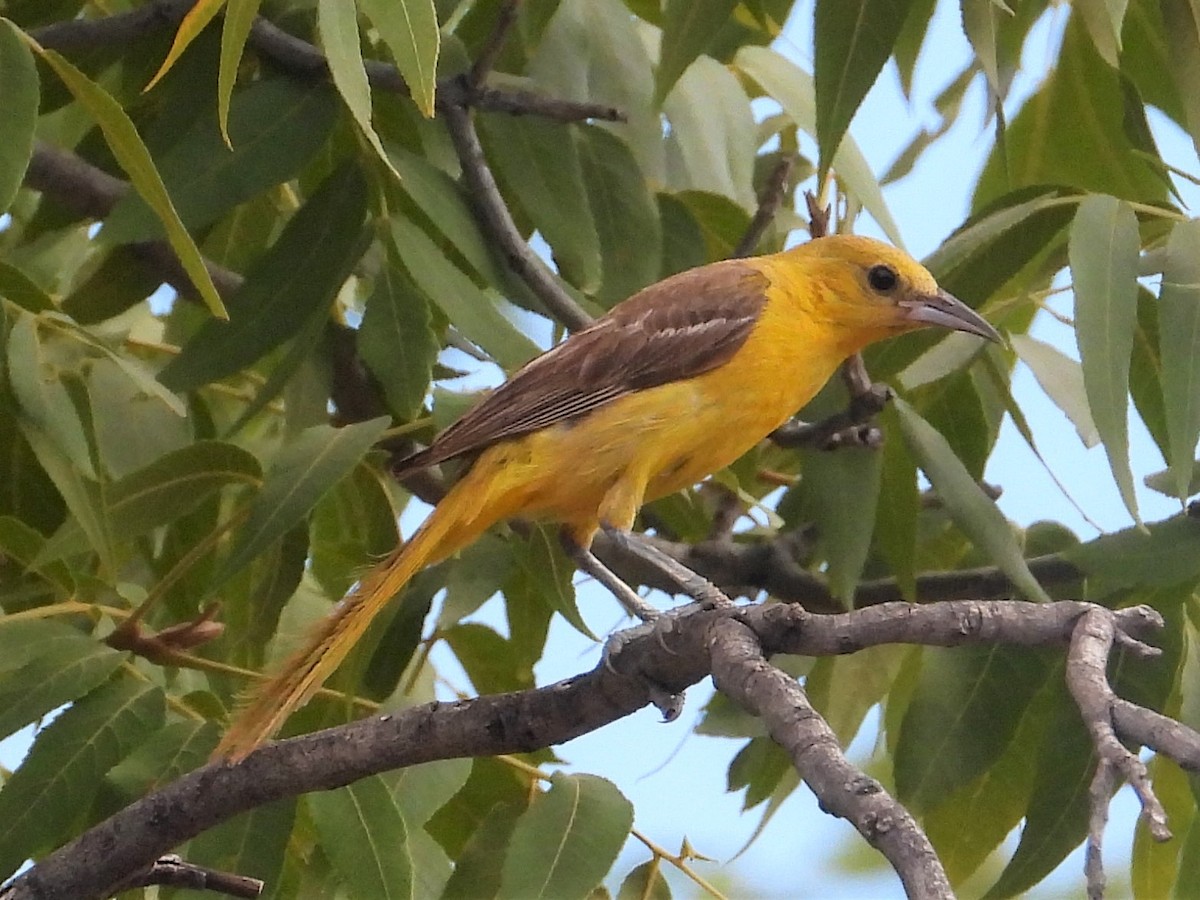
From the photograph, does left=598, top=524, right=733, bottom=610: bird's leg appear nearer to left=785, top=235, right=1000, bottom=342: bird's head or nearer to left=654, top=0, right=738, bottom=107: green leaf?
left=785, top=235, right=1000, bottom=342: bird's head

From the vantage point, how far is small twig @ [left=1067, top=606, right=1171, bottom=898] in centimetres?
133

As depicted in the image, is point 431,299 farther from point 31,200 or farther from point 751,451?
point 31,200

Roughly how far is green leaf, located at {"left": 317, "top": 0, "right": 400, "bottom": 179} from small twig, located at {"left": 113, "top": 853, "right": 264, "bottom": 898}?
1095mm

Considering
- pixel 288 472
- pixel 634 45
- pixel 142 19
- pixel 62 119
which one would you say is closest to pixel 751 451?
pixel 634 45

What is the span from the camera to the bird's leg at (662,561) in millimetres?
3007

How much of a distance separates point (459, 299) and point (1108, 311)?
3.78 feet

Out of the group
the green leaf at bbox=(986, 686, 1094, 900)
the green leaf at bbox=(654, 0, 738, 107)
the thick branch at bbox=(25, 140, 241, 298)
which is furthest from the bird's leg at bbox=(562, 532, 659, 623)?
the green leaf at bbox=(654, 0, 738, 107)

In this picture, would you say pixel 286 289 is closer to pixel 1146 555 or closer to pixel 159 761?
pixel 159 761

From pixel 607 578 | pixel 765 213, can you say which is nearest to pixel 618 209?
pixel 765 213

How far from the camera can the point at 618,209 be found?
136 inches

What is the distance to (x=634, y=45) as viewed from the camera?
369 cm

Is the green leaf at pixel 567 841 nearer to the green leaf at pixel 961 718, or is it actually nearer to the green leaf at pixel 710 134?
the green leaf at pixel 961 718

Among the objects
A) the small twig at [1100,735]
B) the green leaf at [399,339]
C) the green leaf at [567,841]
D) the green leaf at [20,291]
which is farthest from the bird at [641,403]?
the small twig at [1100,735]

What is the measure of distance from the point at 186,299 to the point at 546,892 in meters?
1.72
